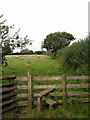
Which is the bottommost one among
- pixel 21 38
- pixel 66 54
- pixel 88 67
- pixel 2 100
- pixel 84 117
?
pixel 84 117

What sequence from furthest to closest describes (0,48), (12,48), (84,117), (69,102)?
1. (12,48)
2. (0,48)
3. (69,102)
4. (84,117)

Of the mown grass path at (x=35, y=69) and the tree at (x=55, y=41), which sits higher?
the tree at (x=55, y=41)

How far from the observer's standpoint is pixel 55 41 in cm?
6819

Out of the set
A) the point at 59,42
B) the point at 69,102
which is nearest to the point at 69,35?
the point at 59,42

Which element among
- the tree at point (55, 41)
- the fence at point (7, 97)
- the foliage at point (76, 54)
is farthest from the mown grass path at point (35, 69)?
the tree at point (55, 41)

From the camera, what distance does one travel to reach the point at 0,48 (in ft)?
45.4

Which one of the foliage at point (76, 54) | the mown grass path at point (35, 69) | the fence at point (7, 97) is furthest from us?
the mown grass path at point (35, 69)

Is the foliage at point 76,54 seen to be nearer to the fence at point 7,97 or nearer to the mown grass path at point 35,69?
the mown grass path at point 35,69

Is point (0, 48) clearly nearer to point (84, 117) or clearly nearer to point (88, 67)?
point (88, 67)

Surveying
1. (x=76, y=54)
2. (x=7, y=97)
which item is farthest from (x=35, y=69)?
(x=7, y=97)

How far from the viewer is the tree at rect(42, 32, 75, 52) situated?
66.9 meters

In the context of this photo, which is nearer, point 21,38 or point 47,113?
point 47,113

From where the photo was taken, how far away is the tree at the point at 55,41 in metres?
66.9

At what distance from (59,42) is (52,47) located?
4429mm
